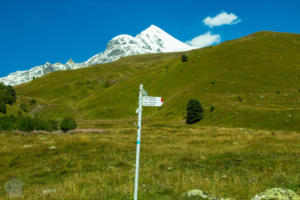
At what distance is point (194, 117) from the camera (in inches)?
2191

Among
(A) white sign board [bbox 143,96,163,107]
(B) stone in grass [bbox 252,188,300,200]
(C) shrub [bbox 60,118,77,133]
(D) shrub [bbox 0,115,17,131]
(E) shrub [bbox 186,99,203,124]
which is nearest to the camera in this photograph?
(B) stone in grass [bbox 252,188,300,200]

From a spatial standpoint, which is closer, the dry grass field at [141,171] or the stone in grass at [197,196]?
the stone in grass at [197,196]

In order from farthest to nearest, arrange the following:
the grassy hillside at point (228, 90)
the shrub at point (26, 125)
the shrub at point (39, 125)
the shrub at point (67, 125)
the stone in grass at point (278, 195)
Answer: the grassy hillside at point (228, 90), the shrub at point (67, 125), the shrub at point (39, 125), the shrub at point (26, 125), the stone in grass at point (278, 195)

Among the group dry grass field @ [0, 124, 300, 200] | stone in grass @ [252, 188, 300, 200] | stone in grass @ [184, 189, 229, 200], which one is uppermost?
stone in grass @ [252, 188, 300, 200]

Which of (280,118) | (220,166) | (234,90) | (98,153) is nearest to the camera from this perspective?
(220,166)

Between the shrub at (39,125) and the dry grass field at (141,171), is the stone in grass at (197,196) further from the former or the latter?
the shrub at (39,125)

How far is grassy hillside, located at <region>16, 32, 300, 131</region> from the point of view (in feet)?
165

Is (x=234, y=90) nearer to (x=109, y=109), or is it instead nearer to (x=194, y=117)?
(x=194, y=117)

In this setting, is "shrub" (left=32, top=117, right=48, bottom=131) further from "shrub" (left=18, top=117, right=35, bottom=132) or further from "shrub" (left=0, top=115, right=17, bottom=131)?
"shrub" (left=0, top=115, right=17, bottom=131)

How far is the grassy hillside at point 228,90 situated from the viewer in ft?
165

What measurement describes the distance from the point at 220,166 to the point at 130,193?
7.47 metres

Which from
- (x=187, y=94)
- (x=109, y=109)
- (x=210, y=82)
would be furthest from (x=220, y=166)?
(x=109, y=109)

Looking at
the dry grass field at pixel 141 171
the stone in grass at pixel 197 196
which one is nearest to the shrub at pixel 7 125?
the dry grass field at pixel 141 171

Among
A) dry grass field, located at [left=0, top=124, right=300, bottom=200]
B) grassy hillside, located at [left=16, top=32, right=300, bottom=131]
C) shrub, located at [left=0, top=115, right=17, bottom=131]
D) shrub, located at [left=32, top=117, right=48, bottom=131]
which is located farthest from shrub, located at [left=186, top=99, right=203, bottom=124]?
shrub, located at [left=0, top=115, right=17, bottom=131]
